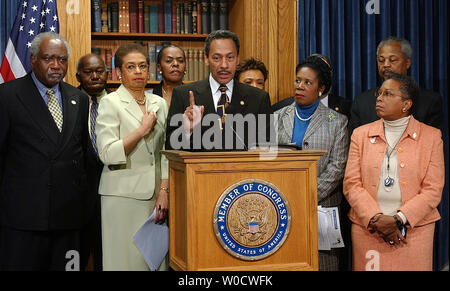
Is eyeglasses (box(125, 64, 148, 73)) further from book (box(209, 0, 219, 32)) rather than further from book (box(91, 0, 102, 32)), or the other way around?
book (box(209, 0, 219, 32))

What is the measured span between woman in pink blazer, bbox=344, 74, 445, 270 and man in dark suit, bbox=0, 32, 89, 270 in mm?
1471

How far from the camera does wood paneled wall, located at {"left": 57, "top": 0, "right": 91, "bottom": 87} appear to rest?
4.67m

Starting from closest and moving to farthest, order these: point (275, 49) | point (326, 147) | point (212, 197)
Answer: point (212, 197), point (326, 147), point (275, 49)

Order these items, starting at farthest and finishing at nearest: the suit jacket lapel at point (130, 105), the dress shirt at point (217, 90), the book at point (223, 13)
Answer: the book at point (223, 13)
the suit jacket lapel at point (130, 105)
the dress shirt at point (217, 90)

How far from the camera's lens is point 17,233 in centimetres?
277

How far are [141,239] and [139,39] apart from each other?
10.2 feet

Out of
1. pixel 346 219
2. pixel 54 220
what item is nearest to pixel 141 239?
pixel 54 220

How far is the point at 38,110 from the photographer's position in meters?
2.82

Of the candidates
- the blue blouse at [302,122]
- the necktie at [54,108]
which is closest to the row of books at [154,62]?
the blue blouse at [302,122]

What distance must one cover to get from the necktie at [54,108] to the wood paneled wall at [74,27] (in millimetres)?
1775

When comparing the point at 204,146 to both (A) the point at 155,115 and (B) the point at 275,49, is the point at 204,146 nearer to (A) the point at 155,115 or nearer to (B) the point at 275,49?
(A) the point at 155,115

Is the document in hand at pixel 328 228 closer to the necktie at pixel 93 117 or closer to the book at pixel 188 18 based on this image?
the necktie at pixel 93 117

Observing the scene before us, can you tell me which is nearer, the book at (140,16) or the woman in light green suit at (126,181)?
the woman in light green suit at (126,181)

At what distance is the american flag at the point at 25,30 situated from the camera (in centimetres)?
424
